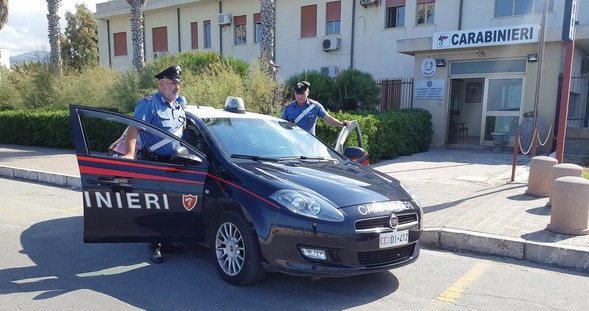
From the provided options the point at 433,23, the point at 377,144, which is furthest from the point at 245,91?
the point at 433,23

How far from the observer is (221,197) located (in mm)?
3986

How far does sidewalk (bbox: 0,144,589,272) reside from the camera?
4922 millimetres

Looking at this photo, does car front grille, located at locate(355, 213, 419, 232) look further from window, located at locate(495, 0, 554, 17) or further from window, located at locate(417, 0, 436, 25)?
window, located at locate(417, 0, 436, 25)

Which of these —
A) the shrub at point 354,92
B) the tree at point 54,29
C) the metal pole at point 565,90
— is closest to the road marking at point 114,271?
the metal pole at point 565,90

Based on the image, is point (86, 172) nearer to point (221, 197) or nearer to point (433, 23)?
point (221, 197)

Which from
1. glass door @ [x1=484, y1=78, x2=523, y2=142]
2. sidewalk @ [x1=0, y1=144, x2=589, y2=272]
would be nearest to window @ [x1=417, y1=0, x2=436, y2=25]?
glass door @ [x1=484, y1=78, x2=523, y2=142]

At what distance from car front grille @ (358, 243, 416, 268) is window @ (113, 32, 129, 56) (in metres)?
29.9

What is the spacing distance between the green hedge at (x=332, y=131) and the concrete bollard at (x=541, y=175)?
12.3 ft

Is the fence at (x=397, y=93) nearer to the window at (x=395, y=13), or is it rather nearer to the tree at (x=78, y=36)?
the window at (x=395, y=13)

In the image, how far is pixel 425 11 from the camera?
18.6 meters

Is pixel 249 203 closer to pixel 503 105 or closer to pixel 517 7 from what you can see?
pixel 503 105

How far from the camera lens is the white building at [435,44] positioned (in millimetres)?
13195

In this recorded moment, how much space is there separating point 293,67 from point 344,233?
19802 millimetres

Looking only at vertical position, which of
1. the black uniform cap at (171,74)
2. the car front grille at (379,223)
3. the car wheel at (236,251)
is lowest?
the car wheel at (236,251)
